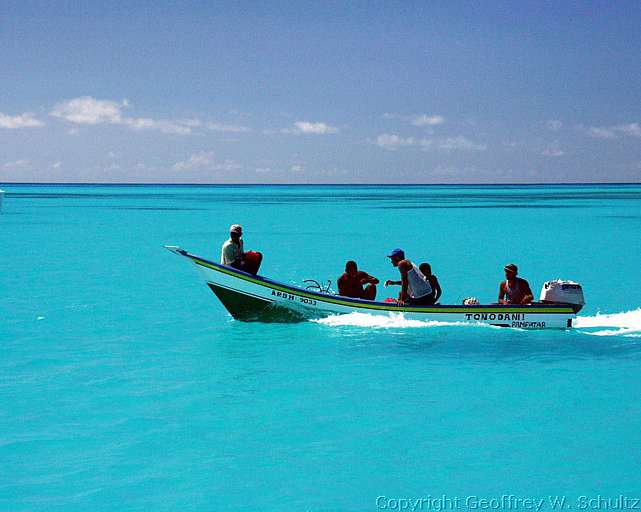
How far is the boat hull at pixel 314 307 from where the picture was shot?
1509 cm

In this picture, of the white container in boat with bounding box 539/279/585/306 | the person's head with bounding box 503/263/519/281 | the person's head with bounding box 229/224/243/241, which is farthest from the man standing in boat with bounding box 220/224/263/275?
the white container in boat with bounding box 539/279/585/306

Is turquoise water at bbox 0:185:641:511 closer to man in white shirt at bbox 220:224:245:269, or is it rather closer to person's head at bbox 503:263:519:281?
person's head at bbox 503:263:519:281

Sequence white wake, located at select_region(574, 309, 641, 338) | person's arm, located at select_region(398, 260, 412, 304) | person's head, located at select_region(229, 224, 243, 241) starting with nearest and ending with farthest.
Result: person's arm, located at select_region(398, 260, 412, 304) < person's head, located at select_region(229, 224, 243, 241) < white wake, located at select_region(574, 309, 641, 338)

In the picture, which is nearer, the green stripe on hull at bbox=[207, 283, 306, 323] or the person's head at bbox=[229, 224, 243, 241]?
the person's head at bbox=[229, 224, 243, 241]

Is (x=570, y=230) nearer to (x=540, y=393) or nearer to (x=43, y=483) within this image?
(x=540, y=393)

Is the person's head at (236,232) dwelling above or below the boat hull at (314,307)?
above

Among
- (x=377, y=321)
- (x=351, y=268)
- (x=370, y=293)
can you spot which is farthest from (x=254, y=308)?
(x=377, y=321)

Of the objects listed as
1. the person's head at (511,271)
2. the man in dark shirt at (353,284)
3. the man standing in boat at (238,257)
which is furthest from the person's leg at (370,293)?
the person's head at (511,271)

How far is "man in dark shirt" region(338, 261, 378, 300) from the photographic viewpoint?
1577 centimetres

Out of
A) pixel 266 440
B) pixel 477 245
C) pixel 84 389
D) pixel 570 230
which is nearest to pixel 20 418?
pixel 84 389

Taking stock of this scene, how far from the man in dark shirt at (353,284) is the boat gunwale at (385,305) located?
314 mm

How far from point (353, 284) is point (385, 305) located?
91cm

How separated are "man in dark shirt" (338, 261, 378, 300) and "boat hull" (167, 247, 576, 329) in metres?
0.35

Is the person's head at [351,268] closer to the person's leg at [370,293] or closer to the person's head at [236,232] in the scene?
the person's leg at [370,293]
